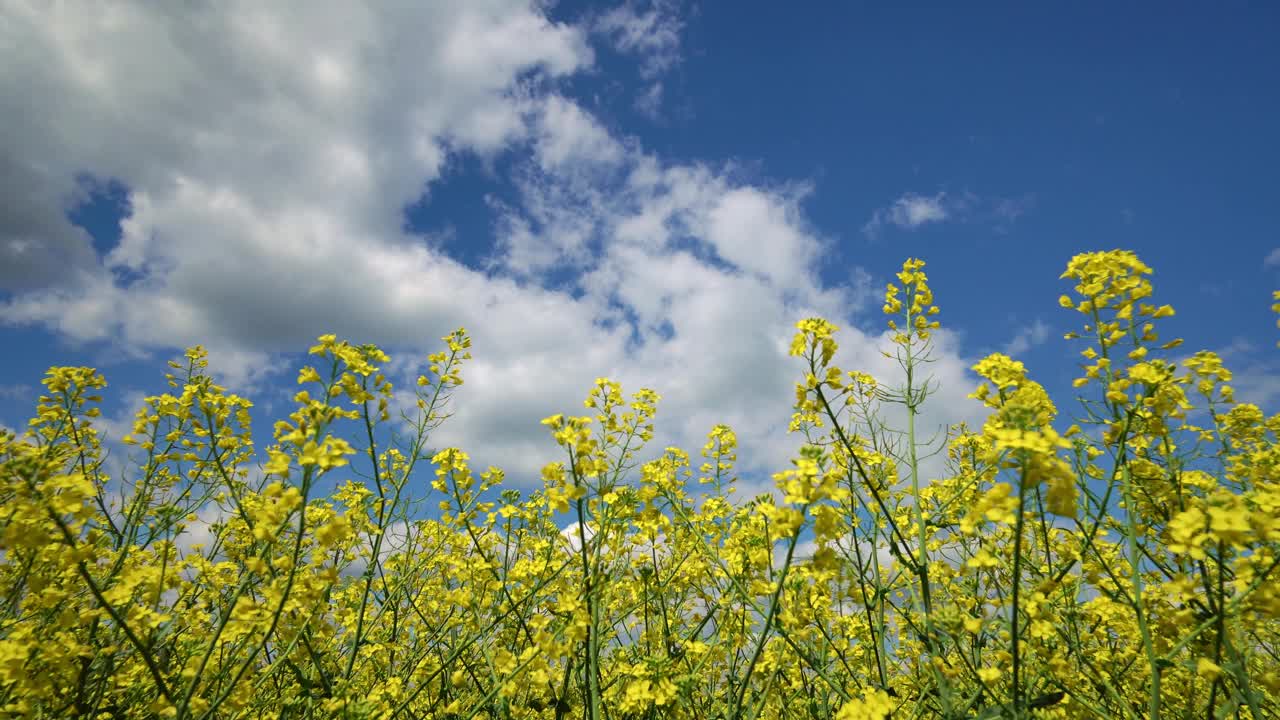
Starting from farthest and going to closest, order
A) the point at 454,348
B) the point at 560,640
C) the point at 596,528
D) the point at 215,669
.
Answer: the point at 454,348 → the point at 215,669 → the point at 596,528 → the point at 560,640

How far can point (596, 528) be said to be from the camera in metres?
3.40

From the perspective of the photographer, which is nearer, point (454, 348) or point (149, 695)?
point (149, 695)

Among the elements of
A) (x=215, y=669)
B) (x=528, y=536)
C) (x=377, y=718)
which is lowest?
(x=377, y=718)

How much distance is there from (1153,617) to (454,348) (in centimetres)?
470

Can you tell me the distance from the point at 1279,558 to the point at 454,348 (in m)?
4.59

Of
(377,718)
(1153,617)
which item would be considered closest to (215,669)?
(377,718)

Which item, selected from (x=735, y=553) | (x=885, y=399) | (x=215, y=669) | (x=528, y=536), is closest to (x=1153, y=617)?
(x=885, y=399)

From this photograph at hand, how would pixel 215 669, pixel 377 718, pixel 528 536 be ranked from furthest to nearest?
pixel 528 536
pixel 215 669
pixel 377 718

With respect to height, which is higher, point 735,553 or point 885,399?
point 885,399

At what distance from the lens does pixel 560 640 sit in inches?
113

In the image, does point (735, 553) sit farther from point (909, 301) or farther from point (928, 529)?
point (909, 301)

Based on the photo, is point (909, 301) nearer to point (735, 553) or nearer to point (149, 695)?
point (735, 553)

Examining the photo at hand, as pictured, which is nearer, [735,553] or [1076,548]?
[735,553]

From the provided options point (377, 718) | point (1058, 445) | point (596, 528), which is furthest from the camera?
point (596, 528)
